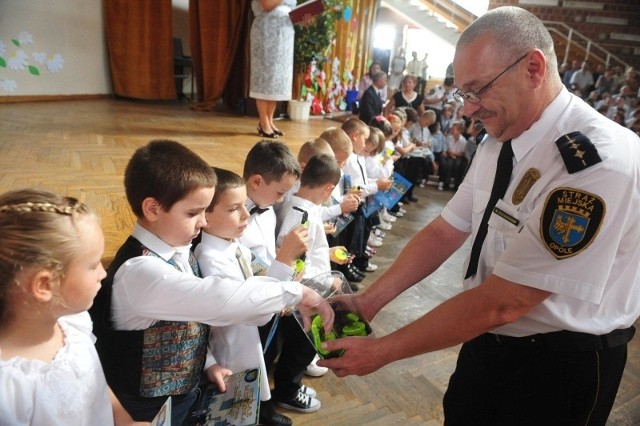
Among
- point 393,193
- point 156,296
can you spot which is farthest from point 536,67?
point 393,193

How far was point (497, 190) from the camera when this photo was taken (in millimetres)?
1137

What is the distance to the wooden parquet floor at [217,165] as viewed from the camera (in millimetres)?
1930

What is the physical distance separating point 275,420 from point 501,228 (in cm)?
117

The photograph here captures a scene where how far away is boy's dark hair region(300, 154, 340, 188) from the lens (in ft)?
6.75

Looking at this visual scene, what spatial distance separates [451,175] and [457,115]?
92 cm

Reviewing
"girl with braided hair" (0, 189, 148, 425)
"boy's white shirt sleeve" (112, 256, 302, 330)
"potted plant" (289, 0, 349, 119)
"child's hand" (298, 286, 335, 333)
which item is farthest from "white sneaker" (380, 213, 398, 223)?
"girl with braided hair" (0, 189, 148, 425)

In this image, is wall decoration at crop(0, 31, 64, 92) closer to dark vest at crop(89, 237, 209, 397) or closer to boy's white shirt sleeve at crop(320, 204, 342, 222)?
boy's white shirt sleeve at crop(320, 204, 342, 222)

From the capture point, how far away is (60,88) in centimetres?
584

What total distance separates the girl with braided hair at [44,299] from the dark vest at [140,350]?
0.21 metres

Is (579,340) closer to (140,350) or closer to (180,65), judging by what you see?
(140,350)

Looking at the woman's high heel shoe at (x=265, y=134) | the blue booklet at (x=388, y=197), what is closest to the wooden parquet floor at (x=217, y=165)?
the woman's high heel shoe at (x=265, y=134)

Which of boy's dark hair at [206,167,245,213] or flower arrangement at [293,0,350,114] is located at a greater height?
flower arrangement at [293,0,350,114]

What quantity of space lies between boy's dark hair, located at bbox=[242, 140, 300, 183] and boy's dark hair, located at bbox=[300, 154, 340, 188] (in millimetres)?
236

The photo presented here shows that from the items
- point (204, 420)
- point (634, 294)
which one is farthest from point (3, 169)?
point (634, 294)
